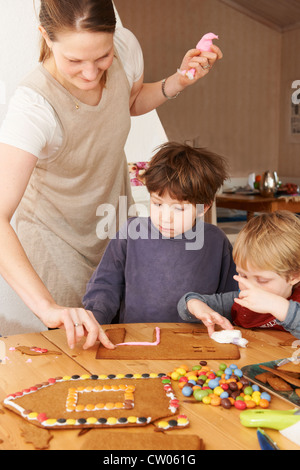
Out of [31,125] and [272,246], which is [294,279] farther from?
[31,125]

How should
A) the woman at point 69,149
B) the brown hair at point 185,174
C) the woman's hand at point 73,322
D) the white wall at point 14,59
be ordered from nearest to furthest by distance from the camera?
the woman's hand at point 73,322 < the woman at point 69,149 < the brown hair at point 185,174 < the white wall at point 14,59

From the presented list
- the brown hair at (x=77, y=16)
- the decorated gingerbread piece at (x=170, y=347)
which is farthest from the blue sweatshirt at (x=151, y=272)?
the brown hair at (x=77, y=16)

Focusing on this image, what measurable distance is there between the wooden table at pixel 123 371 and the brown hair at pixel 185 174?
37 cm

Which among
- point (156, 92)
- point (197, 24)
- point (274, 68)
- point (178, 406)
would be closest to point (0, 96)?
point (156, 92)

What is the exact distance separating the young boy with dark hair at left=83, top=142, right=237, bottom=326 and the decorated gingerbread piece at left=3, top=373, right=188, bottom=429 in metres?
0.48

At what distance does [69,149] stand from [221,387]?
845mm

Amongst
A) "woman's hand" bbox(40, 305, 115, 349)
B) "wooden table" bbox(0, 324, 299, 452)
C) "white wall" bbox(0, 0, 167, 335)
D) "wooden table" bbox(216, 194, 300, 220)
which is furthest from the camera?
"wooden table" bbox(216, 194, 300, 220)

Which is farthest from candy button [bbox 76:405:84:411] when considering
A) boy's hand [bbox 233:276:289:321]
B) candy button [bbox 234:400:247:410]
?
boy's hand [bbox 233:276:289:321]

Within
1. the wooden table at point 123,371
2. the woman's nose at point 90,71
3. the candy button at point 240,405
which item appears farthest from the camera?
the woman's nose at point 90,71

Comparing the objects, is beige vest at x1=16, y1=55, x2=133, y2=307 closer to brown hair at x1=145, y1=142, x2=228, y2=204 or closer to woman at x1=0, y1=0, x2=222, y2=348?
woman at x1=0, y1=0, x2=222, y2=348

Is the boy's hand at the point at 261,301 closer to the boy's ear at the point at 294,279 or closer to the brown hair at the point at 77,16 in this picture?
the boy's ear at the point at 294,279

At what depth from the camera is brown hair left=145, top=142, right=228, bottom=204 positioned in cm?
139

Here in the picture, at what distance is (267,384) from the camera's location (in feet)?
3.03

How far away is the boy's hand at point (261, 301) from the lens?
1073 mm
